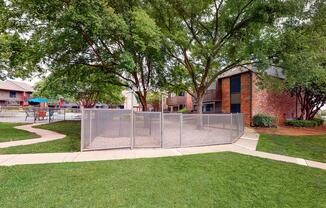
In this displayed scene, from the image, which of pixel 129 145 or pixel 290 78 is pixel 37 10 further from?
pixel 290 78

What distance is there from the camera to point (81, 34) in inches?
400

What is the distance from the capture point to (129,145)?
8.15 meters

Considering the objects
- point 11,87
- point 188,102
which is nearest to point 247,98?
point 188,102

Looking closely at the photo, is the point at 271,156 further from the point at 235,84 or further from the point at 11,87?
the point at 11,87

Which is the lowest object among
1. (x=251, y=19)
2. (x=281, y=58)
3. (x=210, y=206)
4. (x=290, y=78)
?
(x=210, y=206)

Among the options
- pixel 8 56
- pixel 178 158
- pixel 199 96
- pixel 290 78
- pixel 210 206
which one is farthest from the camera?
pixel 199 96

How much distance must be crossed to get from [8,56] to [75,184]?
30.5 ft

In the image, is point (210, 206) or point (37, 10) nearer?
point (210, 206)

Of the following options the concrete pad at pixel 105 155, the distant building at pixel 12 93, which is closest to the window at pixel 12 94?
the distant building at pixel 12 93

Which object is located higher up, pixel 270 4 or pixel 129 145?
pixel 270 4

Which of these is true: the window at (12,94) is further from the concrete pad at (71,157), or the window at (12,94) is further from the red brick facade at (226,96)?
the concrete pad at (71,157)

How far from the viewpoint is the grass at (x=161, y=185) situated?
3748 mm

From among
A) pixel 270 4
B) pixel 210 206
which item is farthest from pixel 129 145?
pixel 270 4

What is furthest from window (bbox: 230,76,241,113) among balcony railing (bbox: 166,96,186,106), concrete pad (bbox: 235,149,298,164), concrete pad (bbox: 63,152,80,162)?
concrete pad (bbox: 63,152,80,162)
